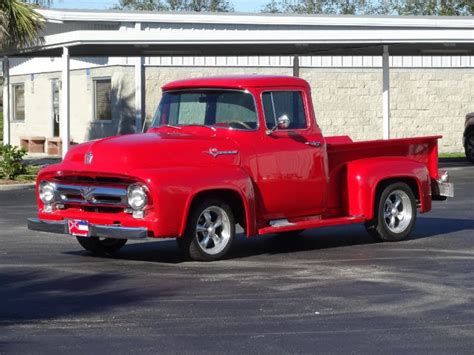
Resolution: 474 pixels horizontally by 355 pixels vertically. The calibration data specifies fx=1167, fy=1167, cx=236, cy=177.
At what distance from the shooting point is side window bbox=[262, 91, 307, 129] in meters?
13.1

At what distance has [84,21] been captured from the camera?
30.6 meters

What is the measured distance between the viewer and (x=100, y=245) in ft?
42.9

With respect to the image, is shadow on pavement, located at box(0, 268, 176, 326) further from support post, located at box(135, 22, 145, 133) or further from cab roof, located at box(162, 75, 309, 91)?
support post, located at box(135, 22, 145, 133)

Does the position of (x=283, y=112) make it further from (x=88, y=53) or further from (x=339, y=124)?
(x=339, y=124)

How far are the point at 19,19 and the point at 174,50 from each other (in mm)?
3555

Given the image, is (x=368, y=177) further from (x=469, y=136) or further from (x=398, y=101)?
(x=398, y=101)

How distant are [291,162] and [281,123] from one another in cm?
47

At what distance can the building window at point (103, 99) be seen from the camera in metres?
32.2

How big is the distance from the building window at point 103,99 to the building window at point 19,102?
22.0 ft

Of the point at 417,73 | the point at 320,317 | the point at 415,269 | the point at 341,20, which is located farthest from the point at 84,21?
the point at 320,317

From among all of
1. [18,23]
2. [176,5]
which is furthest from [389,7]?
[18,23]

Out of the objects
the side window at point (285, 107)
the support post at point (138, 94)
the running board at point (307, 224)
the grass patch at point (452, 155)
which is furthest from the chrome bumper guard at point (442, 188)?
the grass patch at point (452, 155)

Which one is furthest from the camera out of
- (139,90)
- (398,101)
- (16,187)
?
(398,101)

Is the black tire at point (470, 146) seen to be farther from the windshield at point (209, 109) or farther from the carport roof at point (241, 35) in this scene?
the windshield at point (209, 109)
